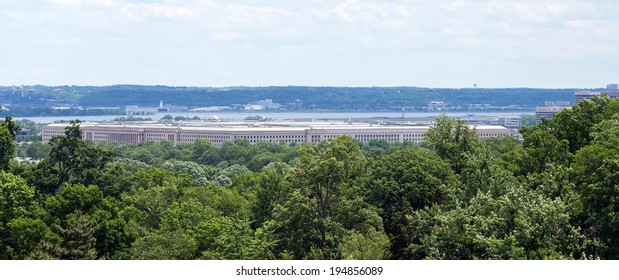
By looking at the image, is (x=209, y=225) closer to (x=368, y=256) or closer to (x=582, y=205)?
(x=368, y=256)

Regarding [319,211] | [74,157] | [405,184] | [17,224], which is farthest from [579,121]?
[17,224]

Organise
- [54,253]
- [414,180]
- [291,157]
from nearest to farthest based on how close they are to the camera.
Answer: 1. [54,253]
2. [414,180]
3. [291,157]

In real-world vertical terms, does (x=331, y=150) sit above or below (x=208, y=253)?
above

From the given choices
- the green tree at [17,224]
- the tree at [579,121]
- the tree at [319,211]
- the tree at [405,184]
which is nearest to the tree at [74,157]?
the green tree at [17,224]

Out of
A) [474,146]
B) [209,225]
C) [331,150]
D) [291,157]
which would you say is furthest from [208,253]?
[291,157]

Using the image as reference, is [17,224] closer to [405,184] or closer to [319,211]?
[319,211]

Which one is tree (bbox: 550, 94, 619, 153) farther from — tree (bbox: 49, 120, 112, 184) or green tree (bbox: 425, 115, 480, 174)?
tree (bbox: 49, 120, 112, 184)

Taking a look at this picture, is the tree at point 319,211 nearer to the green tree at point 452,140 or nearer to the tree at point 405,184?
the tree at point 405,184

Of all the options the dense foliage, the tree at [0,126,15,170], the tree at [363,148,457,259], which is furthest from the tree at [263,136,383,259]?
the tree at [0,126,15,170]
